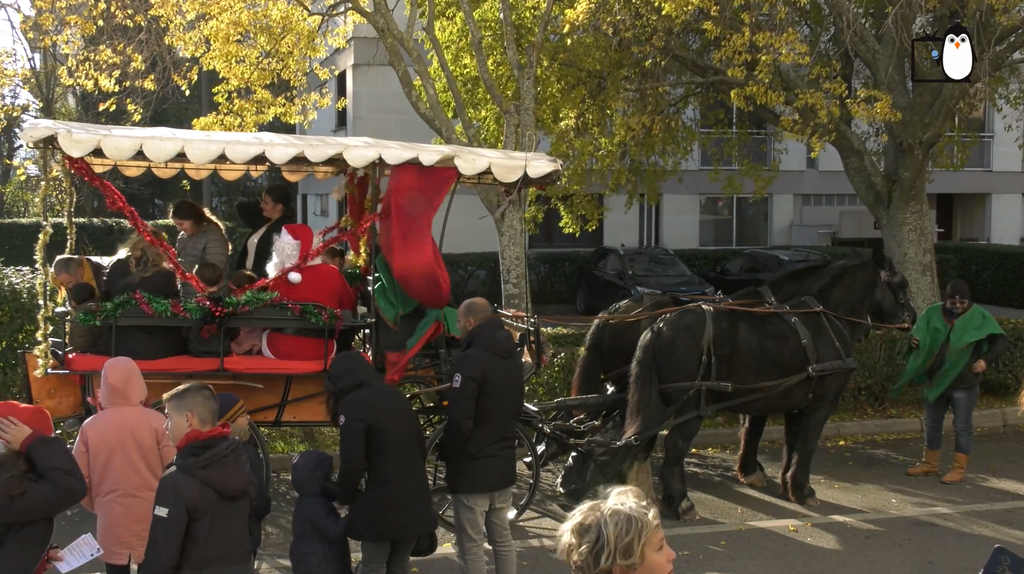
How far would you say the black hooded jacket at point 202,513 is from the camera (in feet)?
13.1

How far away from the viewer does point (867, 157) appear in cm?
1323

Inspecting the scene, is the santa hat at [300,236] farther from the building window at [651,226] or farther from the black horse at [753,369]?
the building window at [651,226]

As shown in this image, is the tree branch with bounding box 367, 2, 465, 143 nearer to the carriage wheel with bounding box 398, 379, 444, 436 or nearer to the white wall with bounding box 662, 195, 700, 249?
the carriage wheel with bounding box 398, 379, 444, 436

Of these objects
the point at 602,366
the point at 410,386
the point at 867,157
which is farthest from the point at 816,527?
the point at 867,157

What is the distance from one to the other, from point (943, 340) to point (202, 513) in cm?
684

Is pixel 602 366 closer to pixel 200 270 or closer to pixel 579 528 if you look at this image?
pixel 200 270

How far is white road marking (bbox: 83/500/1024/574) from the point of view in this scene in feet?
22.9

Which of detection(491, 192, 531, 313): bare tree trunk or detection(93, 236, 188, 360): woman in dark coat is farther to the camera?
detection(491, 192, 531, 313): bare tree trunk

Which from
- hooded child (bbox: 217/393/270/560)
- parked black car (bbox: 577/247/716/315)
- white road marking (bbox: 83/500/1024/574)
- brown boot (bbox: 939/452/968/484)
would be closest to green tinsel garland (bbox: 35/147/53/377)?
white road marking (bbox: 83/500/1024/574)

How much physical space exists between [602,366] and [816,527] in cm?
217

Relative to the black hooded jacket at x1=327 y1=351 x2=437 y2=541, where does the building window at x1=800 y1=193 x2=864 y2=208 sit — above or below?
above

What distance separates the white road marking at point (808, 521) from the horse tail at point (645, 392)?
816 millimetres

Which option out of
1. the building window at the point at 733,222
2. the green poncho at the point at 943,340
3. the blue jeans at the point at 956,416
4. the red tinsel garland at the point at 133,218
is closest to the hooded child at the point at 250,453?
the red tinsel garland at the point at 133,218

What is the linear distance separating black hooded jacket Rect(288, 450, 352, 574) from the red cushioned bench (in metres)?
2.05
